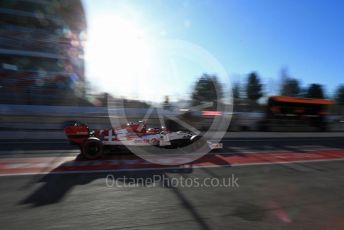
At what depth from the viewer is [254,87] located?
2790 inches

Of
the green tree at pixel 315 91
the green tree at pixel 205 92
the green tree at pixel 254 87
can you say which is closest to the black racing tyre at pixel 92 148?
the green tree at pixel 205 92

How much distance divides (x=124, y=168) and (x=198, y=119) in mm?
11708

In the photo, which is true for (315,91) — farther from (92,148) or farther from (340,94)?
(92,148)

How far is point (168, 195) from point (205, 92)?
1406cm

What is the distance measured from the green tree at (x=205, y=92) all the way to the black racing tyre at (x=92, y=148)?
5.79m

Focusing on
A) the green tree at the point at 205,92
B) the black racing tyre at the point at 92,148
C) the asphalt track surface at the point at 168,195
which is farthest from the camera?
the green tree at the point at 205,92

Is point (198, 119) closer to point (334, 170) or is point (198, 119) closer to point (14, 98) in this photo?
point (334, 170)

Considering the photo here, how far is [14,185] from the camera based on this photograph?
309 inches

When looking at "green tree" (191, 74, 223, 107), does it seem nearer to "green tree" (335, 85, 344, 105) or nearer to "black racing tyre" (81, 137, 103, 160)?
"black racing tyre" (81, 137, 103, 160)

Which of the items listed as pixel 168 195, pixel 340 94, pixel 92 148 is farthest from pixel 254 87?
pixel 168 195

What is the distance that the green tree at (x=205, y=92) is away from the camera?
16125 mm

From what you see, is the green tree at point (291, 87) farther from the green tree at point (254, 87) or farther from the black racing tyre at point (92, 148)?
the black racing tyre at point (92, 148)

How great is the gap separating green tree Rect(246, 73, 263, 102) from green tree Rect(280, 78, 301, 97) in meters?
9.26

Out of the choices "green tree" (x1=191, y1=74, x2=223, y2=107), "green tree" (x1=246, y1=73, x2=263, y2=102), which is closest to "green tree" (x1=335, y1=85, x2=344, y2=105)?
"green tree" (x1=246, y1=73, x2=263, y2=102)
